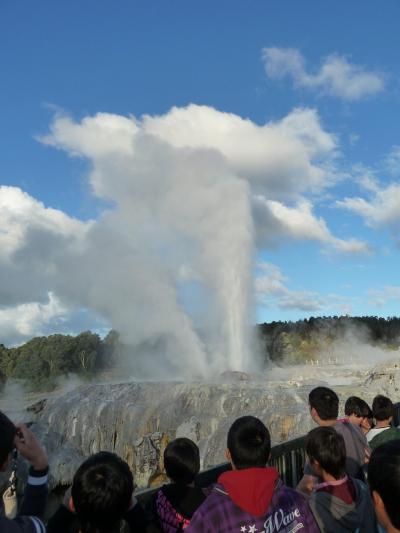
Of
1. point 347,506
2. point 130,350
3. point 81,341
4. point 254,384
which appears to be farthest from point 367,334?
point 347,506

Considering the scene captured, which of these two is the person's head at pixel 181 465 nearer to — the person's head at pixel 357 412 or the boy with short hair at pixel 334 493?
the boy with short hair at pixel 334 493

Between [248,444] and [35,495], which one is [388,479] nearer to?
[248,444]

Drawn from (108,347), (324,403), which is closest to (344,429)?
(324,403)

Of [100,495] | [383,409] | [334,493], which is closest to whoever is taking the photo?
[100,495]

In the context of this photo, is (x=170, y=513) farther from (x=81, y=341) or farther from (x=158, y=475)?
(x=81, y=341)

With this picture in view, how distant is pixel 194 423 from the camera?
1875cm

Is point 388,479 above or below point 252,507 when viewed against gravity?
above

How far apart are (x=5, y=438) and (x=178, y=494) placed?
1.24 metres

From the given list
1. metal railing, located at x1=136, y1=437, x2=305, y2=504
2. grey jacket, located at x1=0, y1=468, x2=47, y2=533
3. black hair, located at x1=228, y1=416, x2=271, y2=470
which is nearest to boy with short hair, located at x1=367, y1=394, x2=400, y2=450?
metal railing, located at x1=136, y1=437, x2=305, y2=504

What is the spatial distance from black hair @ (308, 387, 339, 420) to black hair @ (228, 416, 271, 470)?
58.9 inches

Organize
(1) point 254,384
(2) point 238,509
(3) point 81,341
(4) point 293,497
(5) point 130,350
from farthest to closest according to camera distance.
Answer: (3) point 81,341, (5) point 130,350, (1) point 254,384, (4) point 293,497, (2) point 238,509

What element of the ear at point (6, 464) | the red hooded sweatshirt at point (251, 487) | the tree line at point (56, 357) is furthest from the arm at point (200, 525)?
the tree line at point (56, 357)

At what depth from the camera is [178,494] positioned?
276 centimetres

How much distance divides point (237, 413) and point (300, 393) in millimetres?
2507
